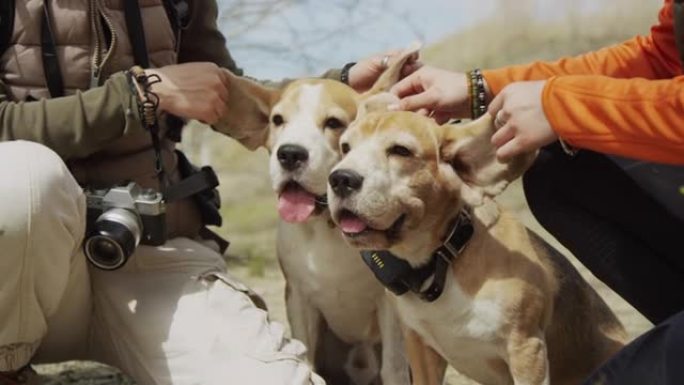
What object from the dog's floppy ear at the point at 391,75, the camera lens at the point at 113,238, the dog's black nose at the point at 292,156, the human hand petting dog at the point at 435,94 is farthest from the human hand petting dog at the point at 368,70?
the camera lens at the point at 113,238

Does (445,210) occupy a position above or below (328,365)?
above

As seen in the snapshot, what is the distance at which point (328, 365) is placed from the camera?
305 cm

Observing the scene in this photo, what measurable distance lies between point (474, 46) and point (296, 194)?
4.54 metres

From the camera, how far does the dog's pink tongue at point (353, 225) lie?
7.23 feet

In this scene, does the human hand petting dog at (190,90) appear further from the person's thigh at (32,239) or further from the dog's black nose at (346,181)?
the dog's black nose at (346,181)

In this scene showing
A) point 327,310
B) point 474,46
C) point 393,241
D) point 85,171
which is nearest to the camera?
point 393,241

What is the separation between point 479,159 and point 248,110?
79 centimetres

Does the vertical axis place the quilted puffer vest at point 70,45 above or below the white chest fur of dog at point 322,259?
above

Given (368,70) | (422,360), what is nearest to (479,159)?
(422,360)

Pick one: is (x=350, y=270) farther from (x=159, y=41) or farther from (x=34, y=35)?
(x=34, y=35)

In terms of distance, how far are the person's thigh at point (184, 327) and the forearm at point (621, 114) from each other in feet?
3.00

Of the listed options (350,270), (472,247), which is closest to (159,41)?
(350,270)

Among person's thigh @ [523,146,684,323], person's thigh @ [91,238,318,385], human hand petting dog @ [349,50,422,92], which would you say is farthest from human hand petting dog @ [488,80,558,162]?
person's thigh @ [91,238,318,385]

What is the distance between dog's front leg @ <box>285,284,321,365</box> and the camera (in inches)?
114
